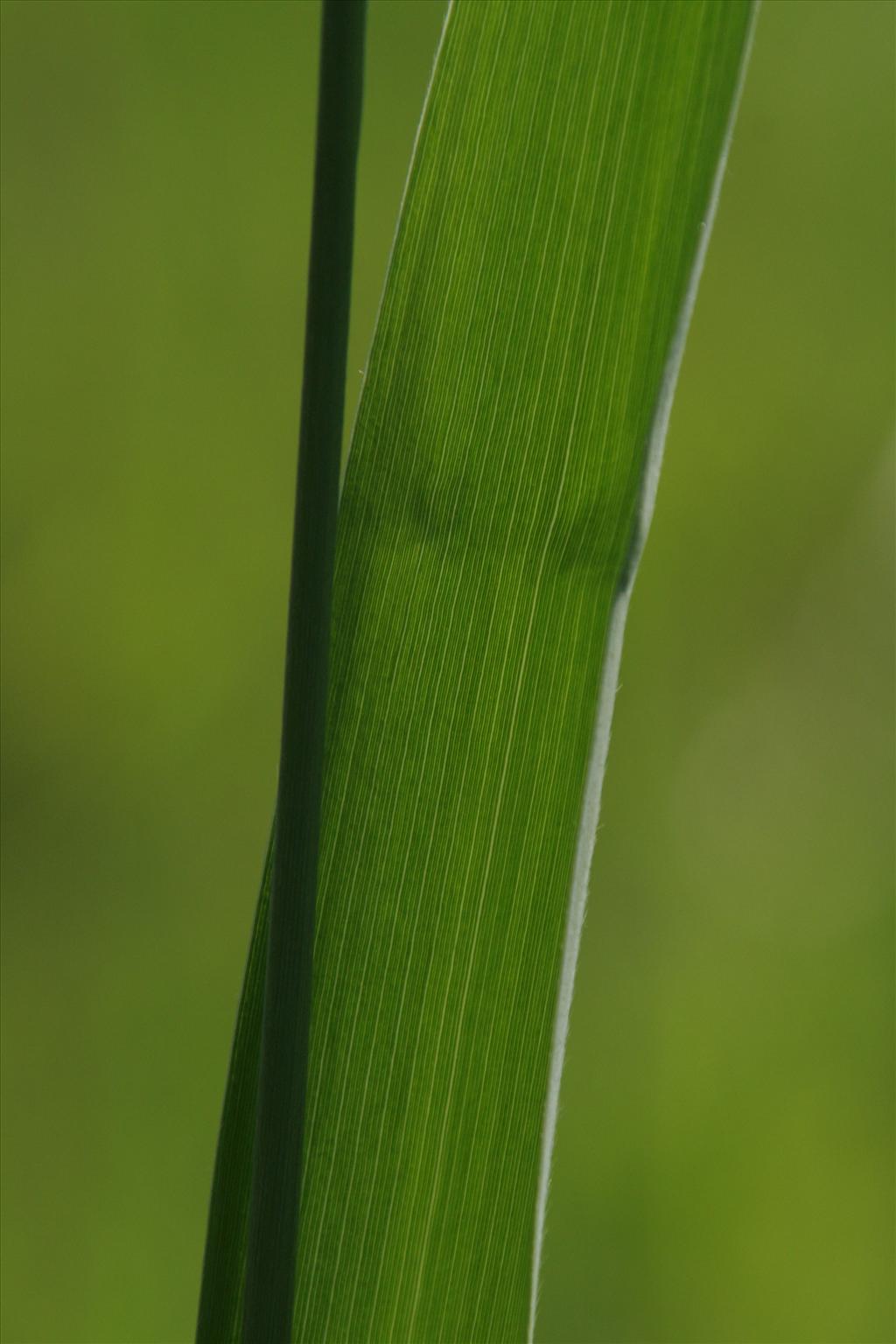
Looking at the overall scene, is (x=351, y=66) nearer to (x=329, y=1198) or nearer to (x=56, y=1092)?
(x=329, y=1198)

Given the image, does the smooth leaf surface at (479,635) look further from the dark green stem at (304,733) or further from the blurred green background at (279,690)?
the blurred green background at (279,690)

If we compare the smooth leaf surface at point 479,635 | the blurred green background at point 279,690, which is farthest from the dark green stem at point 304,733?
the blurred green background at point 279,690

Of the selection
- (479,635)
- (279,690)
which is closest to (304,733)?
(479,635)

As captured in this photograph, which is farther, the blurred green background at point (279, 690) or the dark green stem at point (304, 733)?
the blurred green background at point (279, 690)

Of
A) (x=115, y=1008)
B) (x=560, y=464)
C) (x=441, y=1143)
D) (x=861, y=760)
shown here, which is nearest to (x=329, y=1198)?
(x=441, y=1143)

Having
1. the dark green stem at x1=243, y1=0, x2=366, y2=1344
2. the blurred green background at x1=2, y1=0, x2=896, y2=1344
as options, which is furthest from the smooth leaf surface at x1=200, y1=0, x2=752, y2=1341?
the blurred green background at x1=2, y1=0, x2=896, y2=1344
